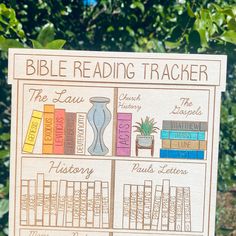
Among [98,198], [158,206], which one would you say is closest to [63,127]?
[98,198]

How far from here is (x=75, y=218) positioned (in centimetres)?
231

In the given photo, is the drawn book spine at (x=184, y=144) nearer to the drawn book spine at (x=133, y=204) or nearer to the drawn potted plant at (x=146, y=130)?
the drawn potted plant at (x=146, y=130)

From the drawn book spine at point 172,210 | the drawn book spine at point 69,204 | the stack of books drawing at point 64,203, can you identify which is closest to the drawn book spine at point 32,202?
the stack of books drawing at point 64,203

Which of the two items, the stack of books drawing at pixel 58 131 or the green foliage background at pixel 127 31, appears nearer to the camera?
the stack of books drawing at pixel 58 131

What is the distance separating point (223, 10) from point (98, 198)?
77cm

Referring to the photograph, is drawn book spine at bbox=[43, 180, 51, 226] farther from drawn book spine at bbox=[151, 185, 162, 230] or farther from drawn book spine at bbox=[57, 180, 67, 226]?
drawn book spine at bbox=[151, 185, 162, 230]

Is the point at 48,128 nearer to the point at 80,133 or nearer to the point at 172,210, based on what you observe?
the point at 80,133

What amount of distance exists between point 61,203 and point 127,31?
2.83 ft

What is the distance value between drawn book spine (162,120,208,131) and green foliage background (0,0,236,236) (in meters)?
0.28

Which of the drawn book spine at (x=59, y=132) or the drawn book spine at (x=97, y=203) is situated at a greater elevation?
the drawn book spine at (x=59, y=132)

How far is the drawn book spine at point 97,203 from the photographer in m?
2.30

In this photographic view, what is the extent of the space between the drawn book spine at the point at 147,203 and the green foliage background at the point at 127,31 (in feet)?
1.61

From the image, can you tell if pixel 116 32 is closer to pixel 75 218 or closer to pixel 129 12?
pixel 129 12

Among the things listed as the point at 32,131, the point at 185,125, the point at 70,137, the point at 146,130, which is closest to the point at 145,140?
the point at 146,130
